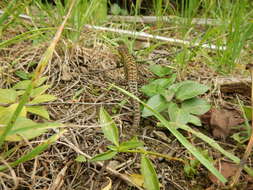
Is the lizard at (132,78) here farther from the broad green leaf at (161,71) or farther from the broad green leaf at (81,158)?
the broad green leaf at (81,158)

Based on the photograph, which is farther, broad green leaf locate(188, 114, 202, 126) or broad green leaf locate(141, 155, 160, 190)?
broad green leaf locate(188, 114, 202, 126)

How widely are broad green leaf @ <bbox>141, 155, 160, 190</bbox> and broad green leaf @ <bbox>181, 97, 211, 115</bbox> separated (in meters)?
0.66

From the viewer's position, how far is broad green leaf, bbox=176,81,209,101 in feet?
5.82

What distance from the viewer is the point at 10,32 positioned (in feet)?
8.57

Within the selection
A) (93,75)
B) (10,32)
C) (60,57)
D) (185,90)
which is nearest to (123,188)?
(185,90)

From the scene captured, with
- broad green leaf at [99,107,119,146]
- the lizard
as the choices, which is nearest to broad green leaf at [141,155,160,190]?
broad green leaf at [99,107,119,146]

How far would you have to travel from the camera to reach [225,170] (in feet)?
4.94

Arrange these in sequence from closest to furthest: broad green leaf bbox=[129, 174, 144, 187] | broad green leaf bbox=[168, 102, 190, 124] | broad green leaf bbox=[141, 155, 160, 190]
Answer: broad green leaf bbox=[141, 155, 160, 190]
broad green leaf bbox=[129, 174, 144, 187]
broad green leaf bbox=[168, 102, 190, 124]

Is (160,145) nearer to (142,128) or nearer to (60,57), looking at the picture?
(142,128)

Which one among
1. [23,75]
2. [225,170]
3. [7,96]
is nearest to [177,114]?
[225,170]

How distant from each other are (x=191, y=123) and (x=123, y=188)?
26.1 inches

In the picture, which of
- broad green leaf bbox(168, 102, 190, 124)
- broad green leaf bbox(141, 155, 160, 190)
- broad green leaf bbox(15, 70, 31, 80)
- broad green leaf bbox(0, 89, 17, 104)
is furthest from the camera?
broad green leaf bbox(15, 70, 31, 80)

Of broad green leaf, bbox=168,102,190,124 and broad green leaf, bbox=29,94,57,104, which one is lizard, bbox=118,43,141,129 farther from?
broad green leaf, bbox=29,94,57,104

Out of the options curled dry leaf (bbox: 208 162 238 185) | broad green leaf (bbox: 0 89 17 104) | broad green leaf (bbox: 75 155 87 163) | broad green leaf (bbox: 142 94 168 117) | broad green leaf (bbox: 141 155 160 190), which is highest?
broad green leaf (bbox: 0 89 17 104)
